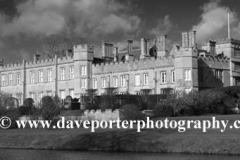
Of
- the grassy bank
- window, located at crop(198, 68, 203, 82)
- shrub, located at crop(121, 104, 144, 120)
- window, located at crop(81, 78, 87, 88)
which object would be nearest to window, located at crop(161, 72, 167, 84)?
window, located at crop(198, 68, 203, 82)

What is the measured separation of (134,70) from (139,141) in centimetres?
2523

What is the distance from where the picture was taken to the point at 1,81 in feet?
208

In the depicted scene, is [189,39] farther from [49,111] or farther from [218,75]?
[49,111]

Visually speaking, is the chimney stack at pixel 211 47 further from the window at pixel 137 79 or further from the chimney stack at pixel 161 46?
the window at pixel 137 79

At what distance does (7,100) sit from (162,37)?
1797 centimetres

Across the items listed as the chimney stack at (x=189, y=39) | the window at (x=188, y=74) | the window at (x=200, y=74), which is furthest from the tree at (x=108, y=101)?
the chimney stack at (x=189, y=39)

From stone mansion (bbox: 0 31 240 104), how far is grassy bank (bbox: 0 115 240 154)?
1818 centimetres

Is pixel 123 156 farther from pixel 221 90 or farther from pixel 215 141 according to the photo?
pixel 221 90

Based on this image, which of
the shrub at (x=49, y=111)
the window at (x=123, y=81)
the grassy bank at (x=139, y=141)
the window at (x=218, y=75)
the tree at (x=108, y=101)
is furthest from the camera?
the window at (x=123, y=81)

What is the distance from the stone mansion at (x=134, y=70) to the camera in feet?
146

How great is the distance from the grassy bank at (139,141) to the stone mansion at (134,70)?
59.6ft

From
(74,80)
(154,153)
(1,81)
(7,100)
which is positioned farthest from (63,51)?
(154,153)

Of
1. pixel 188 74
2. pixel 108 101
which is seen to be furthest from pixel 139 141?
pixel 188 74

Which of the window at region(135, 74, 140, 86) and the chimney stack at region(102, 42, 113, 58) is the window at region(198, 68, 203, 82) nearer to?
the window at region(135, 74, 140, 86)
